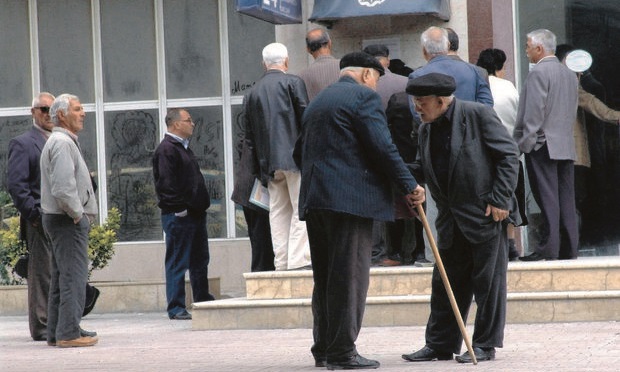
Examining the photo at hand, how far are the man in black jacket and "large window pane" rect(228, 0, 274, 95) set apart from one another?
4110mm

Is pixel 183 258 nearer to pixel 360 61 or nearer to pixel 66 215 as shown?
pixel 66 215

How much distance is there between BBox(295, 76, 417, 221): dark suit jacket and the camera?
9.20m

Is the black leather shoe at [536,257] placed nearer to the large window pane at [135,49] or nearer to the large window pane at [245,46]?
the large window pane at [245,46]

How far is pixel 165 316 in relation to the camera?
1488 centimetres

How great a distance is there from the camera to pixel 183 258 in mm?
14281

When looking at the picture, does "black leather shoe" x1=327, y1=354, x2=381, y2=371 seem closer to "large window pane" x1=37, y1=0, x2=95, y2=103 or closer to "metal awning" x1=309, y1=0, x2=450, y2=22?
"metal awning" x1=309, y1=0, x2=450, y2=22

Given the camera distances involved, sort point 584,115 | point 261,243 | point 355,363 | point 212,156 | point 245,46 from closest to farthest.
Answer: point 355,363 → point 261,243 → point 584,115 → point 245,46 → point 212,156

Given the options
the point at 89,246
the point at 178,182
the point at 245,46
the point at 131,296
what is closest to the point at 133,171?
the point at 245,46

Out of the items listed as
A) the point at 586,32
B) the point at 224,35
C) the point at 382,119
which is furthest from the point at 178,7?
the point at 382,119

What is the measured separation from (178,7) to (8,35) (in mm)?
2179

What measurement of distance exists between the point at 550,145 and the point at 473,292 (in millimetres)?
3915

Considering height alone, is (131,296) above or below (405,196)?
below

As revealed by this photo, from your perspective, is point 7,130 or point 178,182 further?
point 7,130

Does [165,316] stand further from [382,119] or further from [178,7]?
[382,119]
